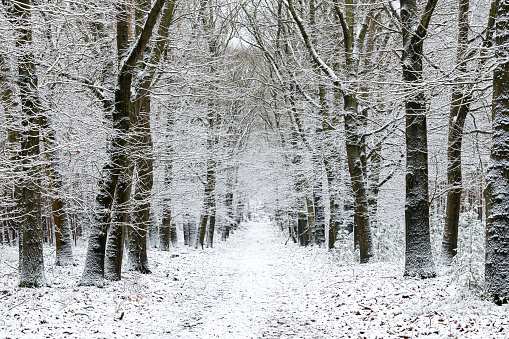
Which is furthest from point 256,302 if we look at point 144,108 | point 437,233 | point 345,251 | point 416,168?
point 437,233

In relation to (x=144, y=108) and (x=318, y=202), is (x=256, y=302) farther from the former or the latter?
(x=318, y=202)

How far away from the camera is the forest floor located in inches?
231

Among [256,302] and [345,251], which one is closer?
[256,302]

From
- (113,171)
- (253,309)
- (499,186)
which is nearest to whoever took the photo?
(499,186)

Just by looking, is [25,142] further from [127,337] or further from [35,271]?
[127,337]

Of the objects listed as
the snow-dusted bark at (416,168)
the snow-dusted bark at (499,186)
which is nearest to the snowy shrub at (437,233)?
the snow-dusted bark at (416,168)

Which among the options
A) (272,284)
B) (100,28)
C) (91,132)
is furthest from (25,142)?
(272,284)

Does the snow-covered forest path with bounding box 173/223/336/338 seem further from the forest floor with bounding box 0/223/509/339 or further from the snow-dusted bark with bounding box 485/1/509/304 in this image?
the snow-dusted bark with bounding box 485/1/509/304

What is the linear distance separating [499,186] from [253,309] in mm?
5717

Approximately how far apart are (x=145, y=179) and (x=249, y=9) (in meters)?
12.9

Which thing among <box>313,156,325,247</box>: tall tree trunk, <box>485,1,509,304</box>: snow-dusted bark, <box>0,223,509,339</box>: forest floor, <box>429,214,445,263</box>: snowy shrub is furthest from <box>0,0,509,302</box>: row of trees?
<box>313,156,325,247</box>: tall tree trunk

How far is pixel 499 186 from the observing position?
6090mm

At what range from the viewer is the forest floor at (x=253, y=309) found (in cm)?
587

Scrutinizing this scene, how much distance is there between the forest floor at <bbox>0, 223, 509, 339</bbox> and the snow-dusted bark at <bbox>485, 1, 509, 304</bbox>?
0.50 meters
